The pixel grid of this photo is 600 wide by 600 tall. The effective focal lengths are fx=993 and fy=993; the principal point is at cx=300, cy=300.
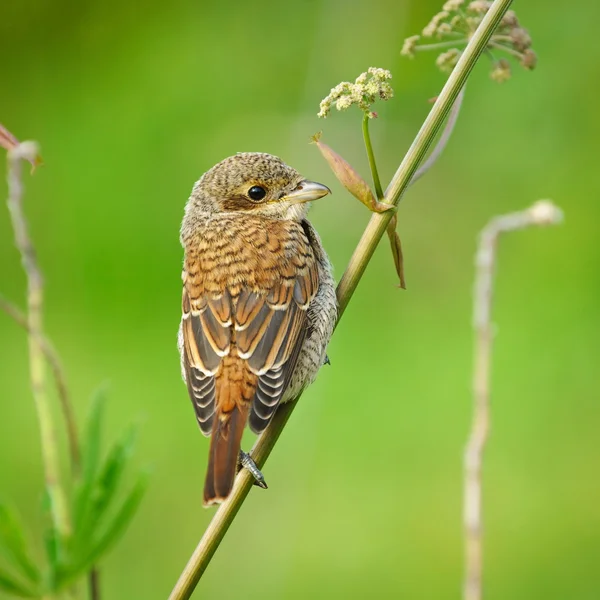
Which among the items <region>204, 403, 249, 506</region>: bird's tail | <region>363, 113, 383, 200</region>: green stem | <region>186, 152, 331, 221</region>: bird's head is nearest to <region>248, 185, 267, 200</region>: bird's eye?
<region>186, 152, 331, 221</region>: bird's head

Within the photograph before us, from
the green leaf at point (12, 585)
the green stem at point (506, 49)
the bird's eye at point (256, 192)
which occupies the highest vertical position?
the bird's eye at point (256, 192)

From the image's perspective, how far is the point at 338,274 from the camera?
13.3 ft

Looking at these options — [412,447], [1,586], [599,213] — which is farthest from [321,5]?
[1,586]

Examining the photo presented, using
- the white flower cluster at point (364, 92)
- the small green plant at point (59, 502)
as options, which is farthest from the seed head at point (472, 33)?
the small green plant at point (59, 502)

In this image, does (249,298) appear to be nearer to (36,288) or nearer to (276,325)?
(276,325)

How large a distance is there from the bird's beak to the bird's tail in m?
0.76

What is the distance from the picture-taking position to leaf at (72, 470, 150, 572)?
1.03m

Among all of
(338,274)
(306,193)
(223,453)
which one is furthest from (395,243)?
(338,274)

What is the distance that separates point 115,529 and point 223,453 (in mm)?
972

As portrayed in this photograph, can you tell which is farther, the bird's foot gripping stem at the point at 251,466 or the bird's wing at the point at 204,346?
the bird's wing at the point at 204,346

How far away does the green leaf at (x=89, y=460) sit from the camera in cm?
105

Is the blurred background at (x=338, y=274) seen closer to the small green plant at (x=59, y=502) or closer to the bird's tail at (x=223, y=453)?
the bird's tail at (x=223, y=453)

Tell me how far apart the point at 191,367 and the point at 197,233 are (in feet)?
1.83

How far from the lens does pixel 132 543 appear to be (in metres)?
4.10
